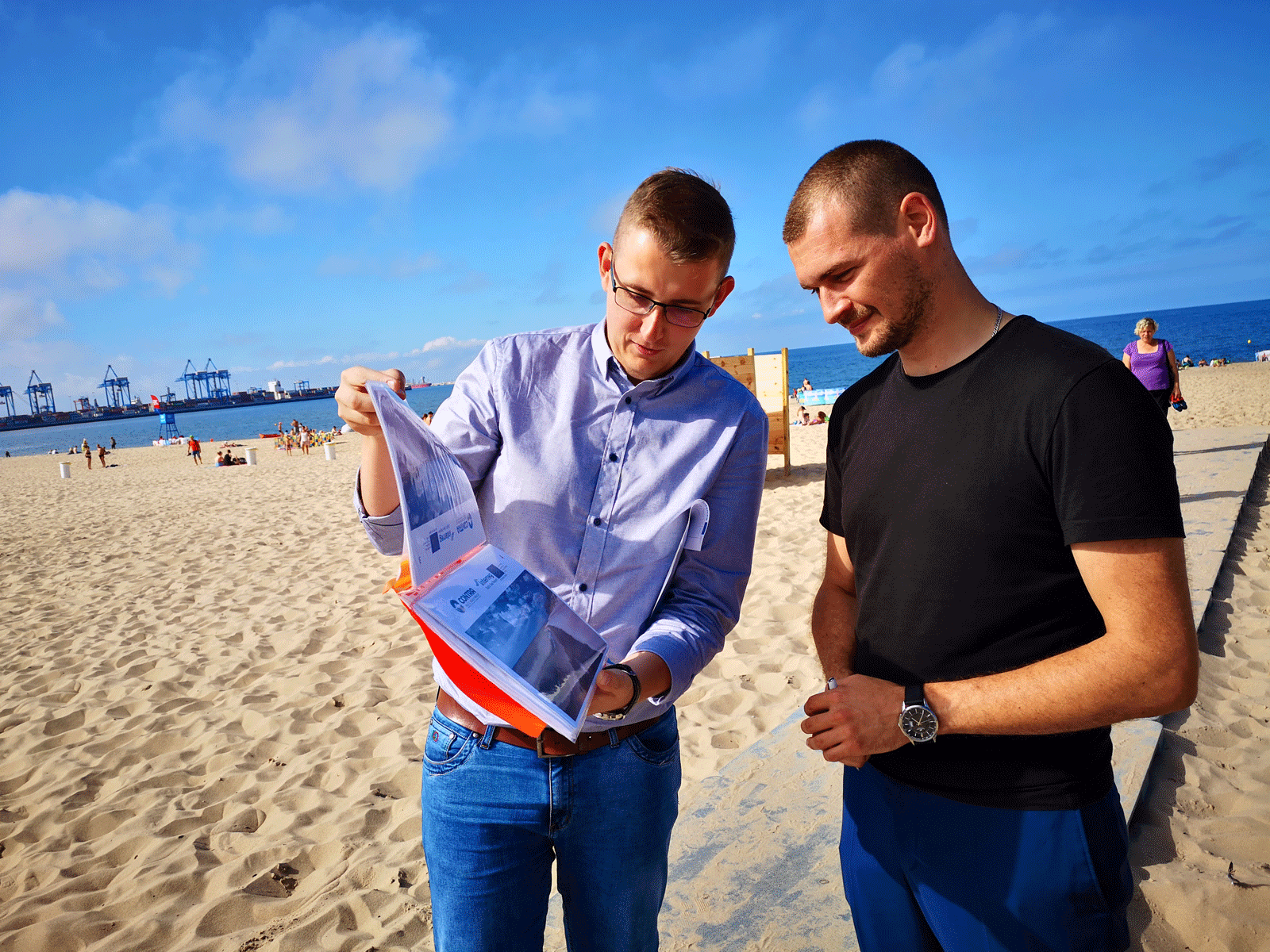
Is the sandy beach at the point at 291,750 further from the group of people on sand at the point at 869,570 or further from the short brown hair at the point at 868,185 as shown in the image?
the short brown hair at the point at 868,185

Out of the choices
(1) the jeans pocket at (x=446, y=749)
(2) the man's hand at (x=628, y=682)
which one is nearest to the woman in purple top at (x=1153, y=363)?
(2) the man's hand at (x=628, y=682)

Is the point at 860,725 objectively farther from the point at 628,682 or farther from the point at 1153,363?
the point at 1153,363

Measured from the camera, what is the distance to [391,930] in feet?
8.96

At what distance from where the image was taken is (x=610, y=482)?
5.29 feet

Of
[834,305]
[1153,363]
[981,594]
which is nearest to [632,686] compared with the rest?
[981,594]

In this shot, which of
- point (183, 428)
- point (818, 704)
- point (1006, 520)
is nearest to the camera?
point (1006, 520)

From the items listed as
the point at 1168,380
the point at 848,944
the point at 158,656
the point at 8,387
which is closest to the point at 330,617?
the point at 158,656

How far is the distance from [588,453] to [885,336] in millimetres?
706

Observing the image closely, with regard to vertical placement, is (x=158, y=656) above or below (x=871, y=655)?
below

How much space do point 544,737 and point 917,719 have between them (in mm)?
750

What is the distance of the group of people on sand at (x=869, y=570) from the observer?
4.00 feet

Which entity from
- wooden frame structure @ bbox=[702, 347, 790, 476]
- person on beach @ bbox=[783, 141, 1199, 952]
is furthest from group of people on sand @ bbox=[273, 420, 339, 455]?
person on beach @ bbox=[783, 141, 1199, 952]

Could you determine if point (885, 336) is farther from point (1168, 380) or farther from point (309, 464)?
point (309, 464)

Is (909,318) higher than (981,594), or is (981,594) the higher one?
(909,318)
